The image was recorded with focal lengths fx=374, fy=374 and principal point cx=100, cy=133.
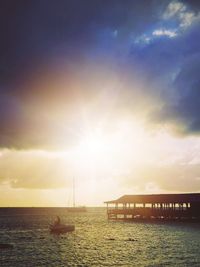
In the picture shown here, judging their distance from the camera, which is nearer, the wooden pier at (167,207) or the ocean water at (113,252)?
the ocean water at (113,252)

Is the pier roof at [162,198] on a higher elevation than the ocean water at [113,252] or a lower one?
higher

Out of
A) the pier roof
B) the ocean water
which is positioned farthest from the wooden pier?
the ocean water

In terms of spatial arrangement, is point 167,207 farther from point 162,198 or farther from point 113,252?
point 113,252

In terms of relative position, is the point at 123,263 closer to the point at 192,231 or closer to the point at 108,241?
the point at 108,241

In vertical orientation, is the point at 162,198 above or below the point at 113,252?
above

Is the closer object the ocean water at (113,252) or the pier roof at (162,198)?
the ocean water at (113,252)

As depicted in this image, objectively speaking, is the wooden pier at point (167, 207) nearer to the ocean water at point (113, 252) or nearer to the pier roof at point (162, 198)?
the pier roof at point (162, 198)

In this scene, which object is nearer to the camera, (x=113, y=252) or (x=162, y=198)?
(x=113, y=252)

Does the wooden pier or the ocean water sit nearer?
the ocean water

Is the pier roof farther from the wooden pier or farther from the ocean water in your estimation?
the ocean water

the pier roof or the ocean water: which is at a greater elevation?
the pier roof

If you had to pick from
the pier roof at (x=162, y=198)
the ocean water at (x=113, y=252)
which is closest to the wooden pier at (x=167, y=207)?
the pier roof at (x=162, y=198)

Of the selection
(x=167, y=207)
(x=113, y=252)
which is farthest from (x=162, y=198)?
(x=113, y=252)

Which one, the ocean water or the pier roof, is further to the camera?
the pier roof
